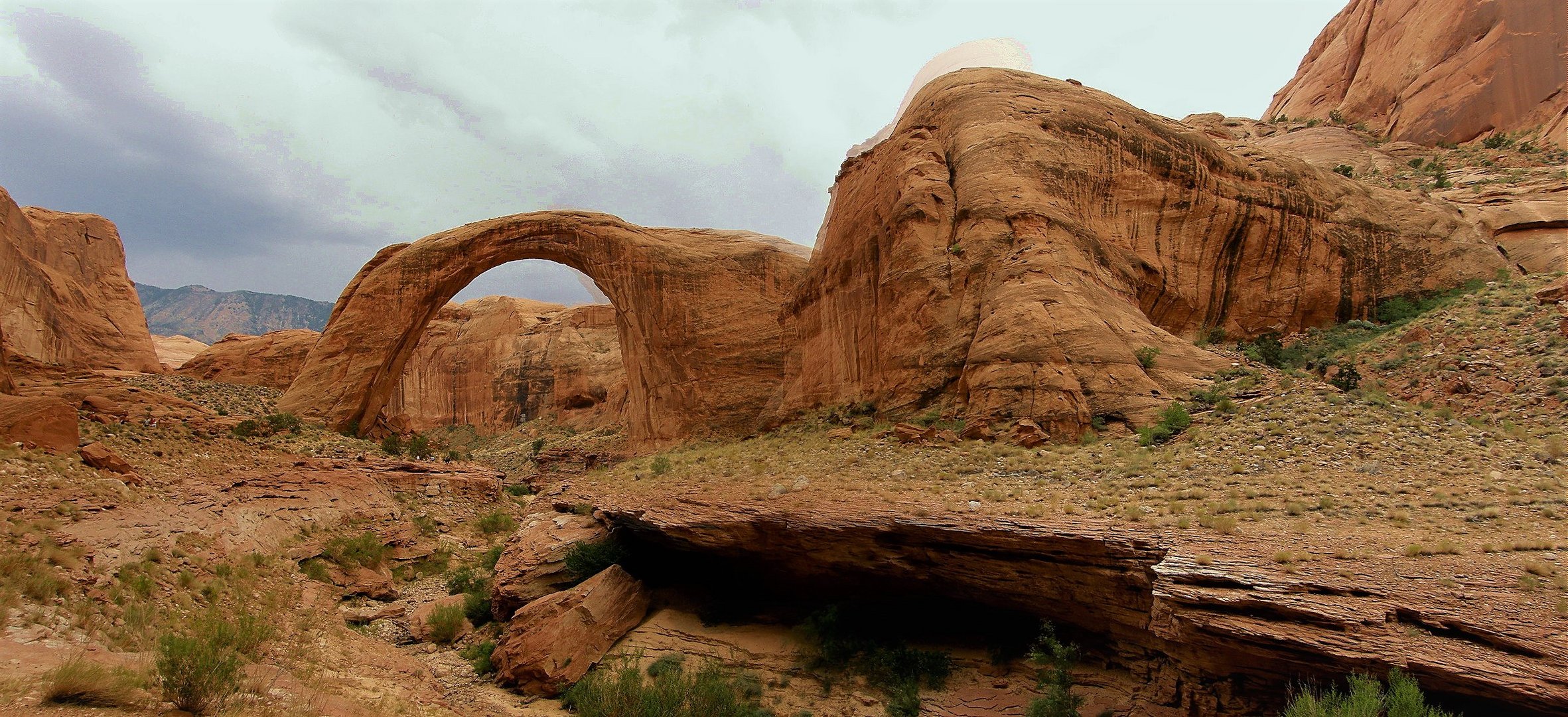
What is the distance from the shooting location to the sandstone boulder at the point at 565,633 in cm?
1092

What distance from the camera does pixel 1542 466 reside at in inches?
324

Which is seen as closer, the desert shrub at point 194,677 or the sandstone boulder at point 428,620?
the desert shrub at point 194,677

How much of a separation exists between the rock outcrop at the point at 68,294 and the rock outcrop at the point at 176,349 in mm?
14174

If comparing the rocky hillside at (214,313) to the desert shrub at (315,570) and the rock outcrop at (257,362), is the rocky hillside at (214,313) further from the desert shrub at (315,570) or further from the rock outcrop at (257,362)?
the desert shrub at (315,570)

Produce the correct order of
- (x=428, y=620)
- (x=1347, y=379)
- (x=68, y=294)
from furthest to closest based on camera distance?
(x=68, y=294), (x=1347, y=379), (x=428, y=620)

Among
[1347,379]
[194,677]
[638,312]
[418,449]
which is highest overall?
[638,312]

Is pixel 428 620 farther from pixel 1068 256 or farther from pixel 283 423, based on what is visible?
pixel 1068 256

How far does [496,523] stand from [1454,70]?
131 feet

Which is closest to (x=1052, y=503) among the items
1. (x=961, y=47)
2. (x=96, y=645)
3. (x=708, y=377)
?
(x=96, y=645)

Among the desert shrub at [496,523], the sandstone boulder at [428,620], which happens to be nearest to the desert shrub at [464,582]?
the sandstone boulder at [428,620]

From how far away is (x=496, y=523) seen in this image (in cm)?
1909

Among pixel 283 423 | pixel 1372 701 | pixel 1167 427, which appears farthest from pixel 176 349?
pixel 1372 701

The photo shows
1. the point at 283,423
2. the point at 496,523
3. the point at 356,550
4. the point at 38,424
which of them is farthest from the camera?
the point at 283,423

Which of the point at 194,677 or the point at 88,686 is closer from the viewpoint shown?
the point at 88,686
